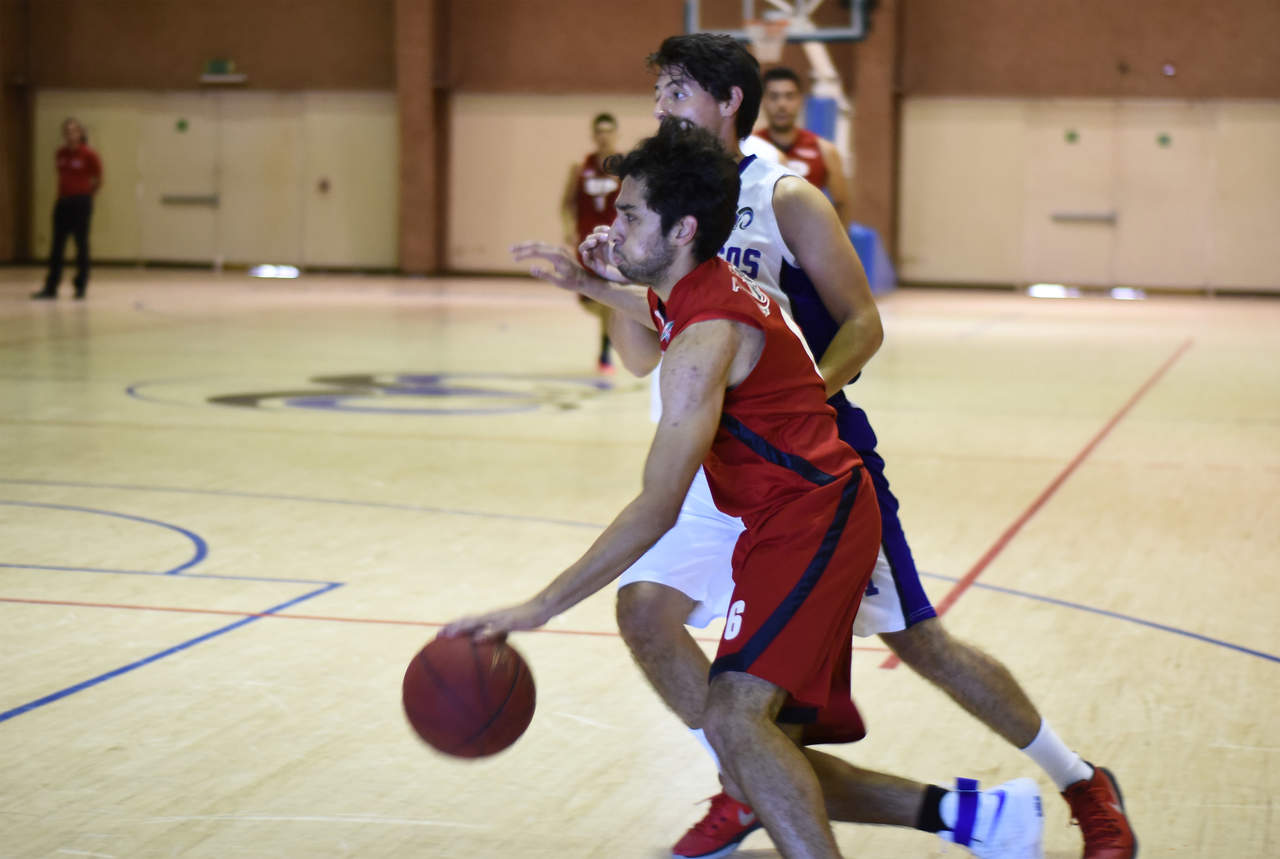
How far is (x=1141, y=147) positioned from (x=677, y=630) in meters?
20.8

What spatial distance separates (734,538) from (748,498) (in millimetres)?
275

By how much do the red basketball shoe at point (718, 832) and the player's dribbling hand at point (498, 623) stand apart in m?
0.64

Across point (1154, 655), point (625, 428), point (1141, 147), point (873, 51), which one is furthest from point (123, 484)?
point (1141, 147)

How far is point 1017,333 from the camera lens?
15586 mm

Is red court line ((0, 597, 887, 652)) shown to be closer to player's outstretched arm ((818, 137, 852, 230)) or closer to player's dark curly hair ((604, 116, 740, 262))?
player's dark curly hair ((604, 116, 740, 262))

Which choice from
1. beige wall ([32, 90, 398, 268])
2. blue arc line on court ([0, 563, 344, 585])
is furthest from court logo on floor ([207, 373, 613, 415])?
beige wall ([32, 90, 398, 268])

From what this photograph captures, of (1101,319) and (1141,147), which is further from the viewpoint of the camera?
(1141,147)

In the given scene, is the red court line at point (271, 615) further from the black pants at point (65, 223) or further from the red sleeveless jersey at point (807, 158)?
the black pants at point (65, 223)

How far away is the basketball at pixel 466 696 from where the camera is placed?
2639mm

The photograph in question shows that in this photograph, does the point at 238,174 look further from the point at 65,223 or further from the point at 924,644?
the point at 924,644

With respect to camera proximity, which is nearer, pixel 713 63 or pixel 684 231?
pixel 684 231

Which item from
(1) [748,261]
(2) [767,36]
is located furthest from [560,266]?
(2) [767,36]

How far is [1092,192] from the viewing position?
881 inches

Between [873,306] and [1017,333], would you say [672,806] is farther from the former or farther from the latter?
[1017,333]
